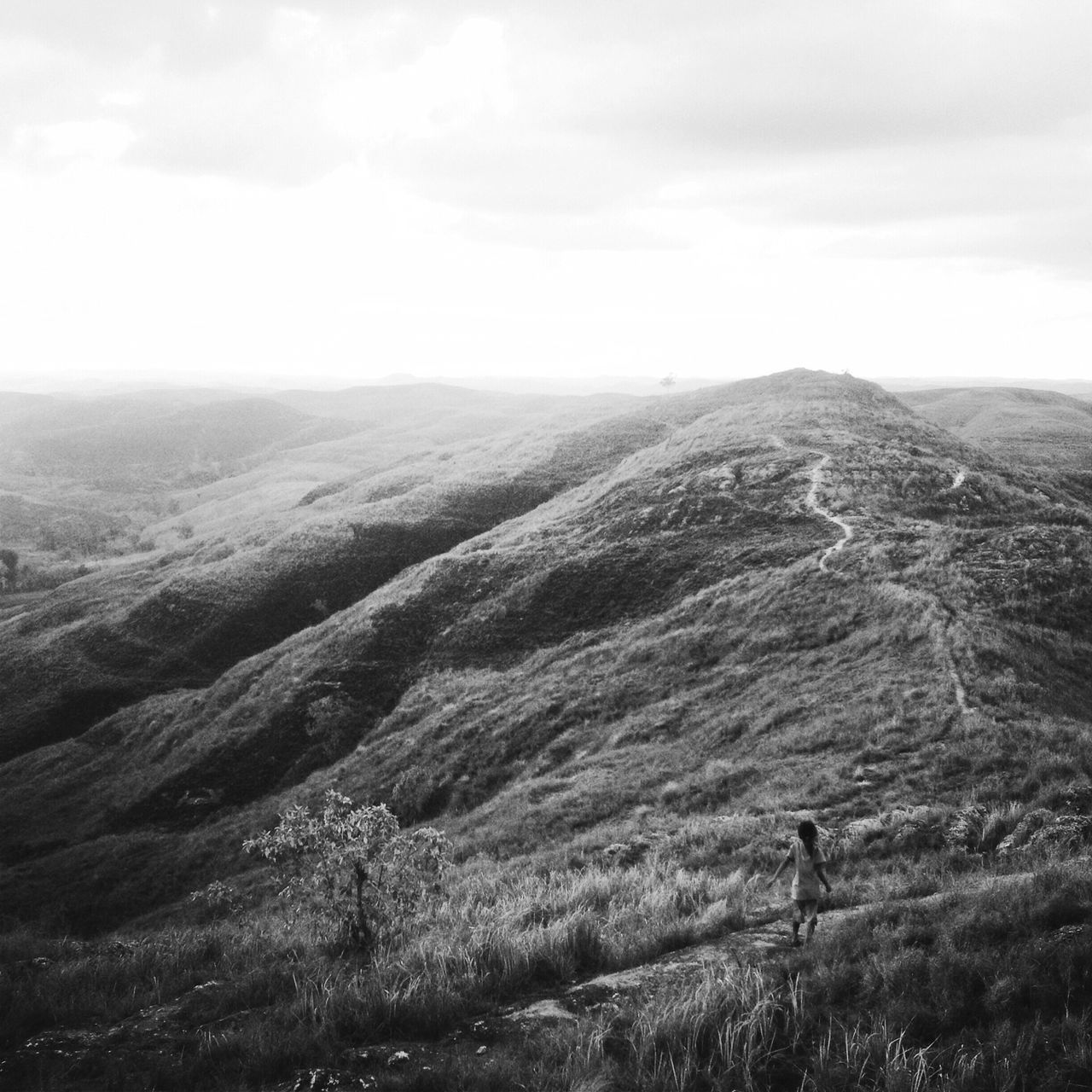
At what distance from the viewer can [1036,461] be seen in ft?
279

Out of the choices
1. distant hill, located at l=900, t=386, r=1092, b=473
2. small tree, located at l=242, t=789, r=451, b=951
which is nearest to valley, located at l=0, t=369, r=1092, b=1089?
small tree, located at l=242, t=789, r=451, b=951

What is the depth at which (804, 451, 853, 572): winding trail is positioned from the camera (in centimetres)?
3541

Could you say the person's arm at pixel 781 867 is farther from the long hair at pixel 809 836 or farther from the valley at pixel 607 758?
the valley at pixel 607 758

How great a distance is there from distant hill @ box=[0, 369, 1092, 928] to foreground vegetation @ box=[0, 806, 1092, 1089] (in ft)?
24.6

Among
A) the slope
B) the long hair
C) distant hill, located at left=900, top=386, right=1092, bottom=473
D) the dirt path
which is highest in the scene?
distant hill, located at left=900, top=386, right=1092, bottom=473

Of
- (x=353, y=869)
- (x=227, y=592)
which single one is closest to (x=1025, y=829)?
(x=353, y=869)

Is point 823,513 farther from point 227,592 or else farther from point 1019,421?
point 1019,421

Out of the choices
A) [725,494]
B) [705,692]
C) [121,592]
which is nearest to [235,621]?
[121,592]

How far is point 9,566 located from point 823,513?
15355 centimetres

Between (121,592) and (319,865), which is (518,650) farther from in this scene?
(121,592)

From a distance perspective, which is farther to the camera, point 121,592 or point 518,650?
point 121,592

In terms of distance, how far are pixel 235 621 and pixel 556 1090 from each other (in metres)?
59.4

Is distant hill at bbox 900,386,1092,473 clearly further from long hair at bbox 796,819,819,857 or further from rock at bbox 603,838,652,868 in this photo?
long hair at bbox 796,819,819,857

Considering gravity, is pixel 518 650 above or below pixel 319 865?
below
